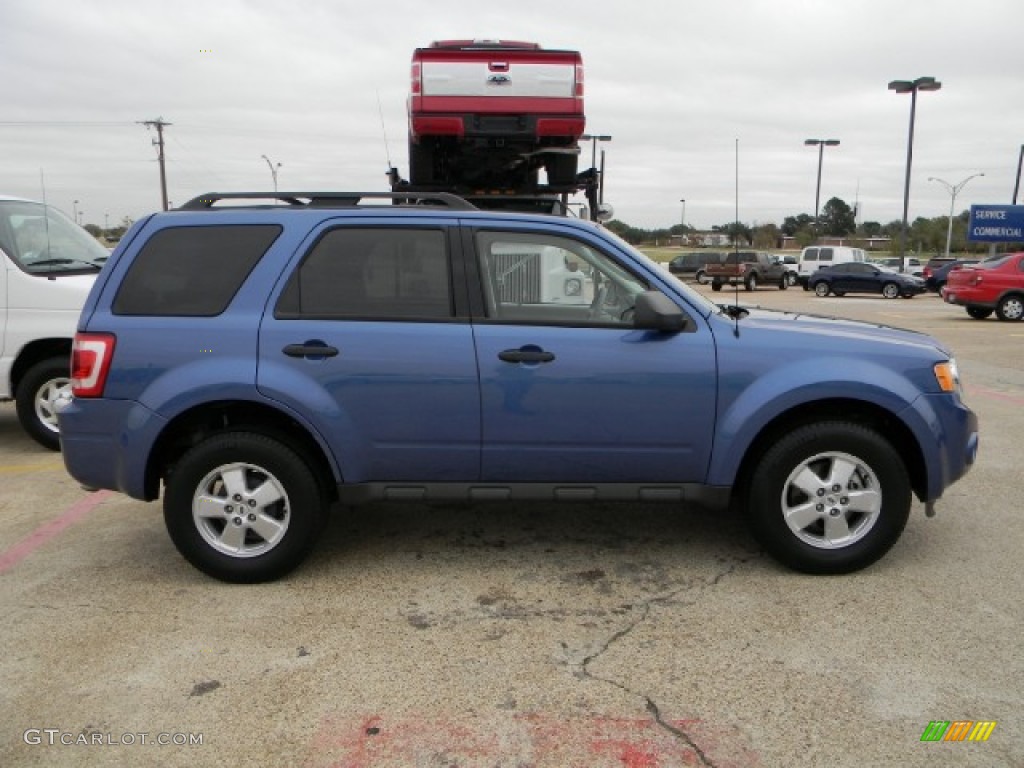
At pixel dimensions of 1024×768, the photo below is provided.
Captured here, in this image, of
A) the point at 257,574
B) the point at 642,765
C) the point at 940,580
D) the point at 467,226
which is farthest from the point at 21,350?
the point at 940,580

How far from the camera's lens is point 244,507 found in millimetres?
3877

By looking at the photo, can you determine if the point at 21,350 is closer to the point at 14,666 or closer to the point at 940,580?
the point at 14,666

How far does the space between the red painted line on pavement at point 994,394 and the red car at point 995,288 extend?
1044 cm

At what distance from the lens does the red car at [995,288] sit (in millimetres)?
18219

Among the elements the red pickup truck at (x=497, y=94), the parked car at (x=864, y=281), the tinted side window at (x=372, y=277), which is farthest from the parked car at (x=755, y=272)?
the tinted side window at (x=372, y=277)

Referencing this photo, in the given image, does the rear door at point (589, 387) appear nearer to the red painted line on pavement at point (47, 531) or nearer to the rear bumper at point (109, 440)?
the rear bumper at point (109, 440)

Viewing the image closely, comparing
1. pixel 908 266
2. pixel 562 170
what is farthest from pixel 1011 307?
pixel 908 266

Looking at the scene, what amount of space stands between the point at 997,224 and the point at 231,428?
1806 inches

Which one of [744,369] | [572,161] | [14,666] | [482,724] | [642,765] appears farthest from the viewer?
[572,161]

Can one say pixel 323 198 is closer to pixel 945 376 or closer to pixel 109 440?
pixel 109 440

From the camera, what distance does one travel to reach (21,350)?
6340mm

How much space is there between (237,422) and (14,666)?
134 cm

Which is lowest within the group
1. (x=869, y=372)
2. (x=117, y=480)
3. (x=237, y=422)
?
(x=117, y=480)

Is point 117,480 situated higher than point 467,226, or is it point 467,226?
point 467,226
